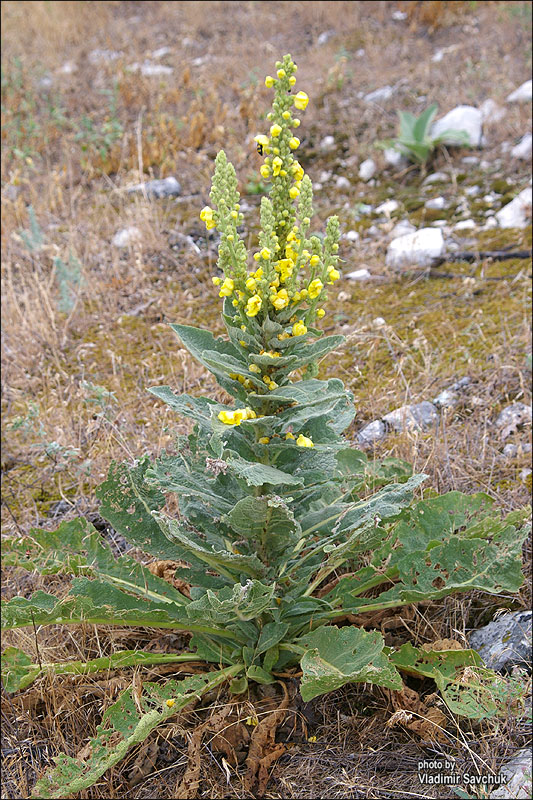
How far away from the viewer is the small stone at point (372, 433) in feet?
9.68

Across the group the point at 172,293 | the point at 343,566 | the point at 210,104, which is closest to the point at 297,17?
the point at 210,104

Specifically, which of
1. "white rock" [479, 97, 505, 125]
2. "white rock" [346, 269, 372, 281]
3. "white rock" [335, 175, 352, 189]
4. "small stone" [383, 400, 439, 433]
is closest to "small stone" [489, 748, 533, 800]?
"small stone" [383, 400, 439, 433]

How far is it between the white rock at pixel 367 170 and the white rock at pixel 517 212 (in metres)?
1.31

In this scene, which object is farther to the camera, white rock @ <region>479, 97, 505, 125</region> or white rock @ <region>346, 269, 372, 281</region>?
→ white rock @ <region>479, 97, 505, 125</region>

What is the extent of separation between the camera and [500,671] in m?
2.04

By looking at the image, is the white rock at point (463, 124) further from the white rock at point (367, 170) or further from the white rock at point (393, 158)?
the white rock at point (367, 170)

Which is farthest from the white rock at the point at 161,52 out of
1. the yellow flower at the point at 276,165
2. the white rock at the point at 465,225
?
the yellow flower at the point at 276,165

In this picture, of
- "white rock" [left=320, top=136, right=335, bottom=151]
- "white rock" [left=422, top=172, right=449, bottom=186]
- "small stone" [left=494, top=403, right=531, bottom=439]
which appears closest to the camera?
"small stone" [left=494, top=403, right=531, bottom=439]

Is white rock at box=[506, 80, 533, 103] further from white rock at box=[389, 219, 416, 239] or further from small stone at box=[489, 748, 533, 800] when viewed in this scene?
small stone at box=[489, 748, 533, 800]

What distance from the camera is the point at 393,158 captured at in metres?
5.47

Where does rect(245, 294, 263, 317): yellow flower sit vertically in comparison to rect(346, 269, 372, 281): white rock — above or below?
above

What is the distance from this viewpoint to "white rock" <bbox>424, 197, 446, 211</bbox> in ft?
15.6

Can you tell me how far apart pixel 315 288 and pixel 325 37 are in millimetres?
7707

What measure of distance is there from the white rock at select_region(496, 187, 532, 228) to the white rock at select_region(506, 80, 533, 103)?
1491 mm
